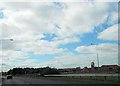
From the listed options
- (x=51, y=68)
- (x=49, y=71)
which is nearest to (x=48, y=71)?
(x=49, y=71)

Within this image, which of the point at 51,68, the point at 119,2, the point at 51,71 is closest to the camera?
the point at 119,2

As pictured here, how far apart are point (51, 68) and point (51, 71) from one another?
1114 centimetres

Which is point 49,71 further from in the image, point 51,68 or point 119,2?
point 119,2

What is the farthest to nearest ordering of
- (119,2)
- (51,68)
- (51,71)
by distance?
1. (51,68)
2. (51,71)
3. (119,2)

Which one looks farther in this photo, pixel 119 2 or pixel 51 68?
pixel 51 68

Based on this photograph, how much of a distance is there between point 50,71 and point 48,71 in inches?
46.3

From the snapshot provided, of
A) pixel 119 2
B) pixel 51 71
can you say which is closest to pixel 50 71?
pixel 51 71

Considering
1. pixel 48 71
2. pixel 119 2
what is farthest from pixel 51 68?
pixel 119 2

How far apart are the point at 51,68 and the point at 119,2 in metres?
139

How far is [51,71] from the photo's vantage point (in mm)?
148875

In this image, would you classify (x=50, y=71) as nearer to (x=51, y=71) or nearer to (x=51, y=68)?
(x=51, y=71)

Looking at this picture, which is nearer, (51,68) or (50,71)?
(50,71)

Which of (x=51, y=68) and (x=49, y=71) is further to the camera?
(x=51, y=68)

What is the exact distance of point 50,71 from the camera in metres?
149
